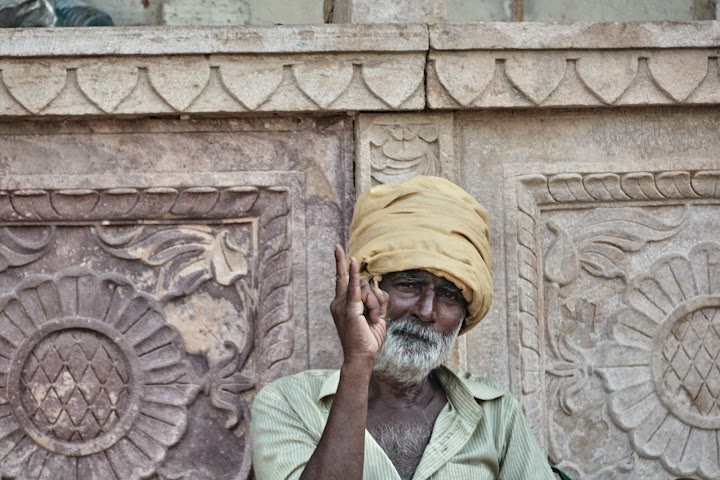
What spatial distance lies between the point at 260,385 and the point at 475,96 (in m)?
0.93

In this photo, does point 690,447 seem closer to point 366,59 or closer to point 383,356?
point 383,356

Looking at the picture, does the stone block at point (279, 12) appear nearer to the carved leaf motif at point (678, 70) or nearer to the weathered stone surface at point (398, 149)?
the weathered stone surface at point (398, 149)

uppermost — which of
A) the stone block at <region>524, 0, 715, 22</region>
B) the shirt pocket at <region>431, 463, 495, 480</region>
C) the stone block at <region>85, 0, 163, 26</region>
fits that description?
the stone block at <region>524, 0, 715, 22</region>

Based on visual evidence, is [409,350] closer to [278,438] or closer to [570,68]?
[278,438]

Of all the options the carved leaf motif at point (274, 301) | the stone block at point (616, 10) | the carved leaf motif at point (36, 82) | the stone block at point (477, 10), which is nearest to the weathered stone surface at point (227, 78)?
the carved leaf motif at point (36, 82)

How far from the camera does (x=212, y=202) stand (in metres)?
3.53

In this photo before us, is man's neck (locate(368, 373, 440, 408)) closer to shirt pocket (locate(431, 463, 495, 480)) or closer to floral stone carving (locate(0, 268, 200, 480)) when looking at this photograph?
shirt pocket (locate(431, 463, 495, 480))

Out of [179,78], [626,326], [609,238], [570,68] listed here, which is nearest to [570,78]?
[570,68]

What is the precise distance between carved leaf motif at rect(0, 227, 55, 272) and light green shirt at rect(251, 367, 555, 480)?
2.54 ft

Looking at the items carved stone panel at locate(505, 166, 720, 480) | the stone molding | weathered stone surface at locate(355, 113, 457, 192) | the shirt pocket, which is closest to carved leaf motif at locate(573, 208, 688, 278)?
carved stone panel at locate(505, 166, 720, 480)

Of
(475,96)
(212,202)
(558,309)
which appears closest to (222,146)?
(212,202)

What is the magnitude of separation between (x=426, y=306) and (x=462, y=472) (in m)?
0.39

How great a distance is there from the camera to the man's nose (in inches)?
123

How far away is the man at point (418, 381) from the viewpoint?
3053mm
